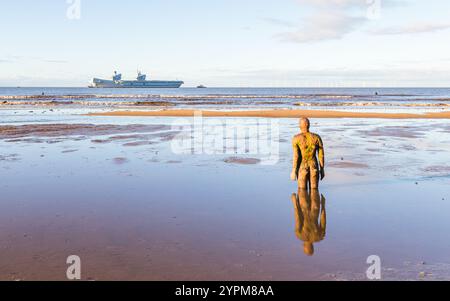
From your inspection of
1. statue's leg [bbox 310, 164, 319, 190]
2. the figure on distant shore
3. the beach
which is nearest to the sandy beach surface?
the beach

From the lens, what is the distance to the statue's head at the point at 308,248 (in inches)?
212

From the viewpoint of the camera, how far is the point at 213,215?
7.08 m

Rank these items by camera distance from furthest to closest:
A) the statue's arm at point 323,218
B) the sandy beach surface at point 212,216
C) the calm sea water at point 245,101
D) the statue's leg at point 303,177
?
the calm sea water at point 245,101 → the statue's leg at point 303,177 → the statue's arm at point 323,218 → the sandy beach surface at point 212,216

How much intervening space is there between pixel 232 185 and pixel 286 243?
3.63m

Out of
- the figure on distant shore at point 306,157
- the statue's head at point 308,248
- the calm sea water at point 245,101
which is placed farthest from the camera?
the calm sea water at point 245,101

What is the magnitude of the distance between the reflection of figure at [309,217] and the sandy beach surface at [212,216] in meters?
0.11

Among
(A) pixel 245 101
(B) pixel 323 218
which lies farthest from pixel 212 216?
(A) pixel 245 101

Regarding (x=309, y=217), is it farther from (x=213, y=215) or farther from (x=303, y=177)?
(x=303, y=177)

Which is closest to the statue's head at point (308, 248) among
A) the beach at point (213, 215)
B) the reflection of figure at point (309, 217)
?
the reflection of figure at point (309, 217)

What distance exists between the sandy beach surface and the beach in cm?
2

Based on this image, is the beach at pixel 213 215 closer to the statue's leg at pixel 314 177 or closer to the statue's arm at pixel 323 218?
the statue's arm at pixel 323 218

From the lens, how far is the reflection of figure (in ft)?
19.3
